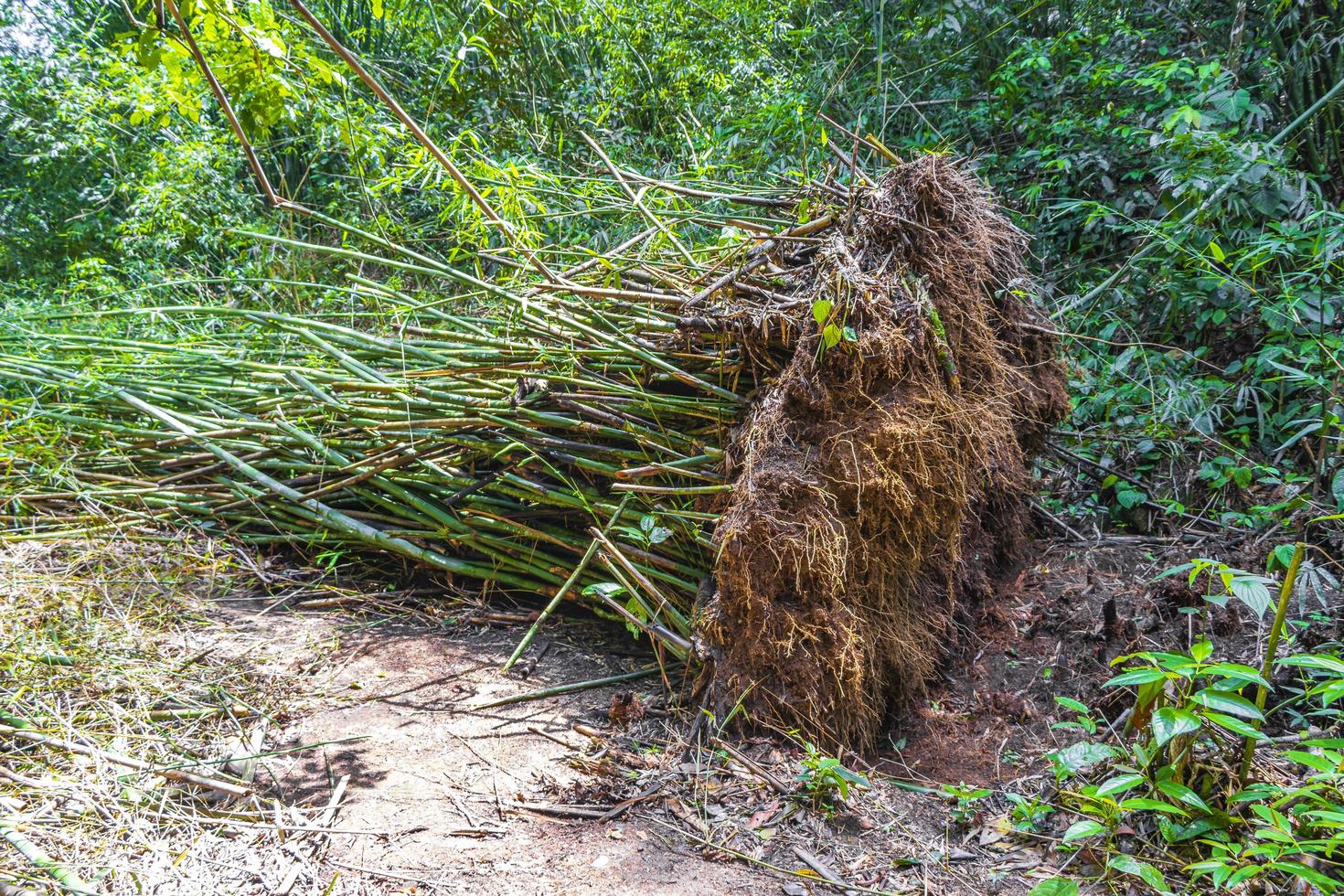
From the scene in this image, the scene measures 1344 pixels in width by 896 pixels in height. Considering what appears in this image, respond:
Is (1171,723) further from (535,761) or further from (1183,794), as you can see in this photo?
(535,761)

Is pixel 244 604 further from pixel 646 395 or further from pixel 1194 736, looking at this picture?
pixel 1194 736

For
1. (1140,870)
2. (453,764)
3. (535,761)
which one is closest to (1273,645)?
(1140,870)

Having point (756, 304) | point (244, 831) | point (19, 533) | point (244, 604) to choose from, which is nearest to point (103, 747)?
point (244, 831)

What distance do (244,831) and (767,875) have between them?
3.82ft

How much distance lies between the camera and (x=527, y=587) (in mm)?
3041

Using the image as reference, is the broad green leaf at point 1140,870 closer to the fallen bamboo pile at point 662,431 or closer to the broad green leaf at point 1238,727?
the broad green leaf at point 1238,727

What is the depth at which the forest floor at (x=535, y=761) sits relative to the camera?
5.73 ft

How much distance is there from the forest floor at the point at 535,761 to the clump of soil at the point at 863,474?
0.19 meters

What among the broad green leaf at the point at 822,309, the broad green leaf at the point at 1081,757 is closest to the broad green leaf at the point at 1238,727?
the broad green leaf at the point at 1081,757

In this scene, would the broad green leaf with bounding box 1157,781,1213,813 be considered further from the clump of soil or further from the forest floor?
the clump of soil

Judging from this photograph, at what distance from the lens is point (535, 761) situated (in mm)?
2189


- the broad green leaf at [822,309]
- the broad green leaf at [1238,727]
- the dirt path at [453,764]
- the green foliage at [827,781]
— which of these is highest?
the broad green leaf at [822,309]

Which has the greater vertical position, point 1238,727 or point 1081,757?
point 1238,727

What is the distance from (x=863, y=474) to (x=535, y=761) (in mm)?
1200
